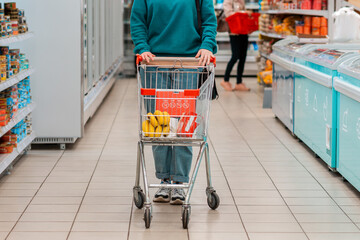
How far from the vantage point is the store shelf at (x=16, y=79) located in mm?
4527

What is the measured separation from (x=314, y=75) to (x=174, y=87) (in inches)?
80.8

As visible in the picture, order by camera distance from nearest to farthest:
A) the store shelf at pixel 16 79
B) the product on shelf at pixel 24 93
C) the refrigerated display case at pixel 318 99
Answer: the store shelf at pixel 16 79
the refrigerated display case at pixel 318 99
the product on shelf at pixel 24 93

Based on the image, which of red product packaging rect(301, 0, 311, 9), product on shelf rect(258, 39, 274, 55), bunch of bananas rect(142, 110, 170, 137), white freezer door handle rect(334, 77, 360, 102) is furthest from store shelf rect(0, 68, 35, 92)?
product on shelf rect(258, 39, 274, 55)

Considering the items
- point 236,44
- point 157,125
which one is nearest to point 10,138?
point 157,125

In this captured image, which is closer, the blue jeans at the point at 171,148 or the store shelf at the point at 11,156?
the blue jeans at the point at 171,148

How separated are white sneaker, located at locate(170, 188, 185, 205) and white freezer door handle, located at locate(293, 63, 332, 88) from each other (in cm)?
166

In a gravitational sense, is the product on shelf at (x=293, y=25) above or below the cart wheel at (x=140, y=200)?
above

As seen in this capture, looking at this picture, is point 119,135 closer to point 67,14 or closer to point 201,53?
point 67,14

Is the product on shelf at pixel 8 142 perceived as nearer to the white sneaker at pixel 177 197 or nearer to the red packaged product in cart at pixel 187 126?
the white sneaker at pixel 177 197

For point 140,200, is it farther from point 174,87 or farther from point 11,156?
point 11,156

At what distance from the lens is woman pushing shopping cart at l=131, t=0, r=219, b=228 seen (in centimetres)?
363

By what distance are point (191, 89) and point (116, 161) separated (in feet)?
6.41

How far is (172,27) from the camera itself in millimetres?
4004

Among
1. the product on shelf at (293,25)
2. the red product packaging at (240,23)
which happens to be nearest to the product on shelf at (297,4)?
the product on shelf at (293,25)
